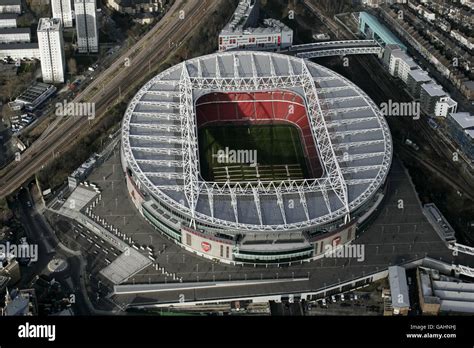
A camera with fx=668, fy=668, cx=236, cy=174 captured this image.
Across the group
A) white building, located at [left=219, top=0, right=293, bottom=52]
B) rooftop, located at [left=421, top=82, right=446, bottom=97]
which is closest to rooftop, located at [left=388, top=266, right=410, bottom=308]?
rooftop, located at [left=421, top=82, right=446, bottom=97]

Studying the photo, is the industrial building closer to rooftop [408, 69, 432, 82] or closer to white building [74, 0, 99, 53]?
rooftop [408, 69, 432, 82]

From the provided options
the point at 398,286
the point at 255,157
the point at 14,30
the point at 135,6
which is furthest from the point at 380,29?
the point at 14,30

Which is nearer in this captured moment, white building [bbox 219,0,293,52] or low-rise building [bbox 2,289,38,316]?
low-rise building [bbox 2,289,38,316]

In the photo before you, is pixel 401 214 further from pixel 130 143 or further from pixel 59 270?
pixel 59 270

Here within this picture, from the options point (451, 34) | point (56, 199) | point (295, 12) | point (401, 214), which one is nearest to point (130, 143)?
point (56, 199)
